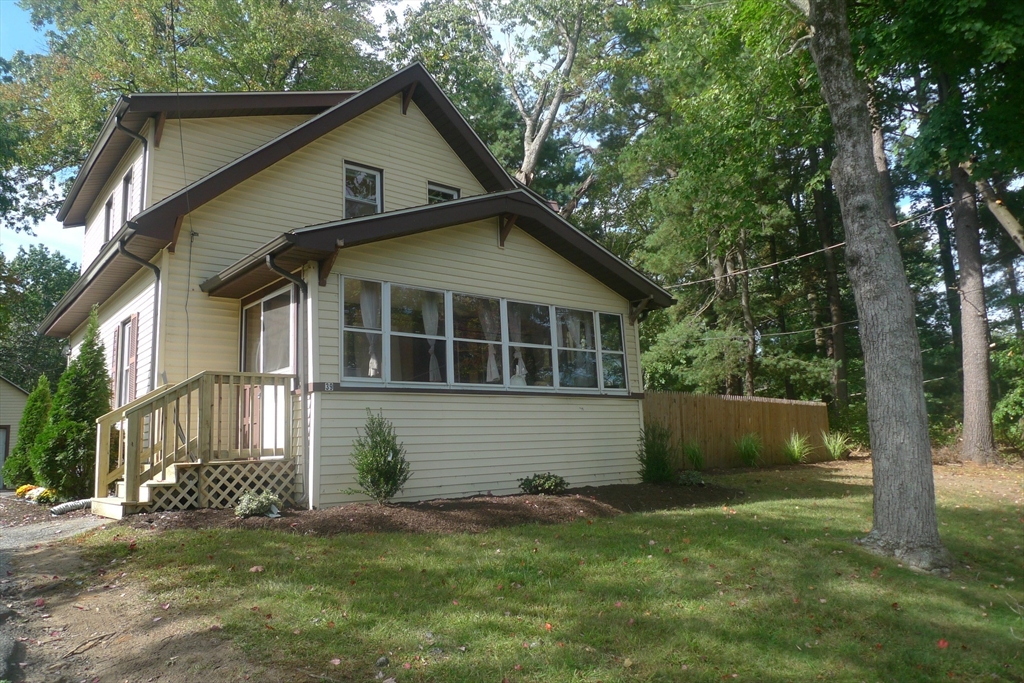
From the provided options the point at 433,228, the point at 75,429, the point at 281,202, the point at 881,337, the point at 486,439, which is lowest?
the point at 486,439

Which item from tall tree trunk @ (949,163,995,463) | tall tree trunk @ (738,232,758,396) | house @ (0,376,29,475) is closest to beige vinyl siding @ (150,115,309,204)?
tall tree trunk @ (738,232,758,396)

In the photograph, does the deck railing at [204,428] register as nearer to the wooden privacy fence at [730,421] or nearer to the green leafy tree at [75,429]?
the green leafy tree at [75,429]

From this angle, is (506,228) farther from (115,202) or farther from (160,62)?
(160,62)

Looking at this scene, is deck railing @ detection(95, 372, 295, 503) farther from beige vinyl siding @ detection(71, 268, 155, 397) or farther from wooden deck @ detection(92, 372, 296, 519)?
beige vinyl siding @ detection(71, 268, 155, 397)

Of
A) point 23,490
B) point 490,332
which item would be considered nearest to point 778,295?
point 490,332

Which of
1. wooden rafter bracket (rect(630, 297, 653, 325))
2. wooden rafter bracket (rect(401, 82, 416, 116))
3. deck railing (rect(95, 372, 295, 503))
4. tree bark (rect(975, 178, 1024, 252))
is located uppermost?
wooden rafter bracket (rect(401, 82, 416, 116))

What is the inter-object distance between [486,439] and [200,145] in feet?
24.2

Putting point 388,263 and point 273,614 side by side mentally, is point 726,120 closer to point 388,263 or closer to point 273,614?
point 388,263

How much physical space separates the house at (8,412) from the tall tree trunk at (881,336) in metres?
29.1

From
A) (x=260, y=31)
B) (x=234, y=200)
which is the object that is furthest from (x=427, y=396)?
(x=260, y=31)

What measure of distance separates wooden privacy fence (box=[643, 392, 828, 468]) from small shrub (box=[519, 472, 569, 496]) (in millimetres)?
5511

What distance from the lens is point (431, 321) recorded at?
1070 centimetres

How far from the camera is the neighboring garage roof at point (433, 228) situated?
9.09 m

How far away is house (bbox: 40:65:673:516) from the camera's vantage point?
9273 mm
